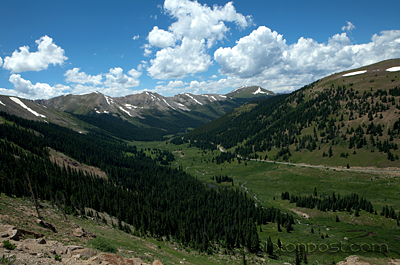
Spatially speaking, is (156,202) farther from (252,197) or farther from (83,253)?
(83,253)

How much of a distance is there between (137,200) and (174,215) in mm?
25929

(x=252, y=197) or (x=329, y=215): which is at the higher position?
(x=329, y=215)

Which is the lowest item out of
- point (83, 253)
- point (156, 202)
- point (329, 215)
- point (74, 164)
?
point (156, 202)

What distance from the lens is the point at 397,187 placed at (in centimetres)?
10319

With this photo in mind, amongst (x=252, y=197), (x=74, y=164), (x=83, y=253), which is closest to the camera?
(x=83, y=253)

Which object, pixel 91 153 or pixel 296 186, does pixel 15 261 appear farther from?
pixel 91 153

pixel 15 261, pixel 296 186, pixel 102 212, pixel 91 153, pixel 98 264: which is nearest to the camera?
pixel 15 261

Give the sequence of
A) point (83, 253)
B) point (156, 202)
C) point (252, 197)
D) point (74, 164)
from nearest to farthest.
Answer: point (83, 253)
point (156, 202)
point (252, 197)
point (74, 164)

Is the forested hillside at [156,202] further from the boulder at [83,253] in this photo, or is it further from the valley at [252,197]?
the boulder at [83,253]

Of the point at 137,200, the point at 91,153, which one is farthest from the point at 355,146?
the point at 91,153

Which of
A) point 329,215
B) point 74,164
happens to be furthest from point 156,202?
point 74,164

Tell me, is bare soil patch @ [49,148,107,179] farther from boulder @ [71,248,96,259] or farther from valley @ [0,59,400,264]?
boulder @ [71,248,96,259]

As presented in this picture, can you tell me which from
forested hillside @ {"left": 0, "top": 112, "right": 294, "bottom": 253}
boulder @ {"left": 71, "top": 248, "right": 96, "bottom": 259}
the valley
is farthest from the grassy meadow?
boulder @ {"left": 71, "top": 248, "right": 96, "bottom": 259}

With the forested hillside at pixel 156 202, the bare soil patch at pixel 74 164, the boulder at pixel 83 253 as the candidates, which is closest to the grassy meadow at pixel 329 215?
the forested hillside at pixel 156 202
